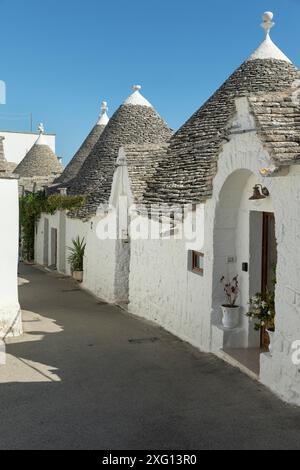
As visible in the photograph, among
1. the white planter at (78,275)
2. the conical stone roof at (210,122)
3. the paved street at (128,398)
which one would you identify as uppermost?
the conical stone roof at (210,122)

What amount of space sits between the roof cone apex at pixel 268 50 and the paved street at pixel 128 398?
25.4 ft

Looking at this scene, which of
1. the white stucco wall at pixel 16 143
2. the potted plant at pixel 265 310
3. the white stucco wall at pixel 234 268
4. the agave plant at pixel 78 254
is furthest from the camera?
the white stucco wall at pixel 16 143

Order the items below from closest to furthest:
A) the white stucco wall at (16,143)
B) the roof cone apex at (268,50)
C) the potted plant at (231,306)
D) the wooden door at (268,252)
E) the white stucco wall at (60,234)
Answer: the wooden door at (268,252) → the potted plant at (231,306) → the roof cone apex at (268,50) → the white stucco wall at (60,234) → the white stucco wall at (16,143)

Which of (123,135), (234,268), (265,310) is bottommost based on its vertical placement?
(265,310)

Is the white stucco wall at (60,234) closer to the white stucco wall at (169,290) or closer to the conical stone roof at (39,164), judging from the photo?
the white stucco wall at (169,290)

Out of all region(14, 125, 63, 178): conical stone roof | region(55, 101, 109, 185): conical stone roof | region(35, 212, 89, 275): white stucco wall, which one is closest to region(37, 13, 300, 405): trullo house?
region(35, 212, 89, 275): white stucco wall

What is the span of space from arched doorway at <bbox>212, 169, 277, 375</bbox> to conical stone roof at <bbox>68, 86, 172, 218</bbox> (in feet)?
33.2

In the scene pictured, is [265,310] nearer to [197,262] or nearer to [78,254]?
[197,262]

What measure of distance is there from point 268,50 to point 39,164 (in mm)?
18889

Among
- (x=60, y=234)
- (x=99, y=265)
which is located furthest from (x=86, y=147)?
(x=99, y=265)

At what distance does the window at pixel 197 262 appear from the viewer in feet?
31.0

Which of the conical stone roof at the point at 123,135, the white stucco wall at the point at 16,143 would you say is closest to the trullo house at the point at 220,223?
the conical stone roof at the point at 123,135

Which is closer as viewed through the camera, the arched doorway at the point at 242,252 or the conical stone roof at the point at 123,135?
the arched doorway at the point at 242,252

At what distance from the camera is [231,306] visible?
27.7 ft
